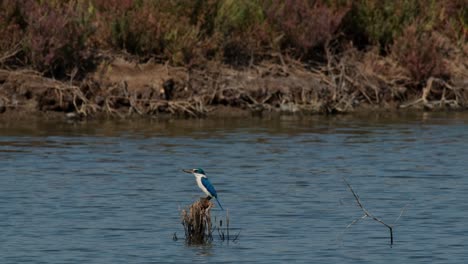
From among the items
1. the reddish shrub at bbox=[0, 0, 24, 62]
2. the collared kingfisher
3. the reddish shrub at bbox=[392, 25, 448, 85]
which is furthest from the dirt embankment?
the collared kingfisher

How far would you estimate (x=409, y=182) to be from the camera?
17.5 meters

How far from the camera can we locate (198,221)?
41.8 feet

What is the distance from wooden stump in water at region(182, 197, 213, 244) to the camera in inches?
497

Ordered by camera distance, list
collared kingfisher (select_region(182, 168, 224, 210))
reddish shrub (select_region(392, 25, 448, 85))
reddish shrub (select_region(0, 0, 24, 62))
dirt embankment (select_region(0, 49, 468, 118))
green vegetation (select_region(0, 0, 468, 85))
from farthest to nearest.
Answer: reddish shrub (select_region(392, 25, 448, 85))
green vegetation (select_region(0, 0, 468, 85))
reddish shrub (select_region(0, 0, 24, 62))
dirt embankment (select_region(0, 49, 468, 118))
collared kingfisher (select_region(182, 168, 224, 210))

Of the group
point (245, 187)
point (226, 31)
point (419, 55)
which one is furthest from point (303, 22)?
point (245, 187)

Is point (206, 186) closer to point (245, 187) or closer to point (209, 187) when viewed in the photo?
point (209, 187)

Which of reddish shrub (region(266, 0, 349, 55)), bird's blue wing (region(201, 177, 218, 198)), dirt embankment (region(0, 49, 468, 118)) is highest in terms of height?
reddish shrub (region(266, 0, 349, 55))

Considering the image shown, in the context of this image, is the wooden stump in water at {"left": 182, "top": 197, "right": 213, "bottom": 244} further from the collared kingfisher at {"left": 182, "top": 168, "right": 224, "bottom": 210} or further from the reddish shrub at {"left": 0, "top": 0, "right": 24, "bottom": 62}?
the reddish shrub at {"left": 0, "top": 0, "right": 24, "bottom": 62}

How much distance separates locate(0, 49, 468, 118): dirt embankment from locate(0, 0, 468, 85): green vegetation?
36 cm

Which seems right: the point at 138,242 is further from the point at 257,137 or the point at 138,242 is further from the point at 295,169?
the point at 257,137

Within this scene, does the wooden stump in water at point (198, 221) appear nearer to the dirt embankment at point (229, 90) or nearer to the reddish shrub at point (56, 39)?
the dirt embankment at point (229, 90)

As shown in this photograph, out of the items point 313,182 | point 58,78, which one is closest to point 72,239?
point 313,182

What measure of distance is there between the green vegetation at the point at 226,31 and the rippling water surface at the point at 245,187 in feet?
5.26

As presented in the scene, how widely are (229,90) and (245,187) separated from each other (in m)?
8.05
